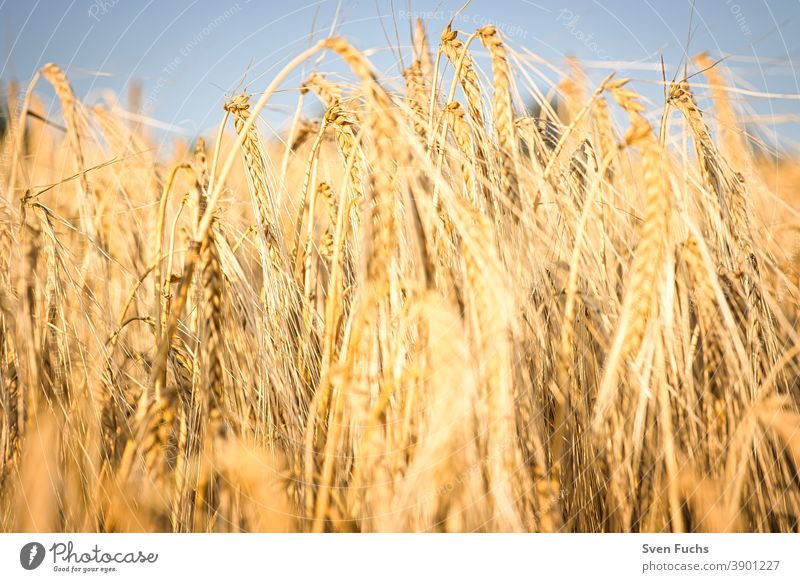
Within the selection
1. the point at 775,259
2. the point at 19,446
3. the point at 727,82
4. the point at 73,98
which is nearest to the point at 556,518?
the point at 775,259

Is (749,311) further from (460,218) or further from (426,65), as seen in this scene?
(426,65)

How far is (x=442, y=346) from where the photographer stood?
0.54 metres

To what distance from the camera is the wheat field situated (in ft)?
1.86

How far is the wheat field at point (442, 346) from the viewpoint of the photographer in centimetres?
57
